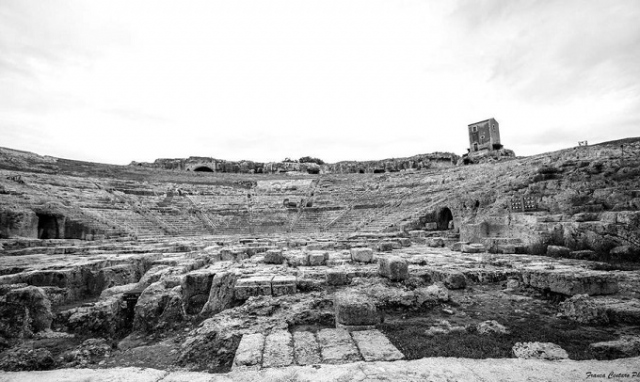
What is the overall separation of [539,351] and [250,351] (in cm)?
353

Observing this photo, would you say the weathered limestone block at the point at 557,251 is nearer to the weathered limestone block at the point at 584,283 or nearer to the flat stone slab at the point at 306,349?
the weathered limestone block at the point at 584,283

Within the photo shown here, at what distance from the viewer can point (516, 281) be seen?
6.43m

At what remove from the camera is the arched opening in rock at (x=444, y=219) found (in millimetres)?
18344

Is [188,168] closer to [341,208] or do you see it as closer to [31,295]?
[341,208]

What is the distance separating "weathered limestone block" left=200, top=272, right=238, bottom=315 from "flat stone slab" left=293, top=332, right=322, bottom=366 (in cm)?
217

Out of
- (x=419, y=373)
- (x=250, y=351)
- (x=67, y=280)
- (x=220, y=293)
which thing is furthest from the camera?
(x=67, y=280)

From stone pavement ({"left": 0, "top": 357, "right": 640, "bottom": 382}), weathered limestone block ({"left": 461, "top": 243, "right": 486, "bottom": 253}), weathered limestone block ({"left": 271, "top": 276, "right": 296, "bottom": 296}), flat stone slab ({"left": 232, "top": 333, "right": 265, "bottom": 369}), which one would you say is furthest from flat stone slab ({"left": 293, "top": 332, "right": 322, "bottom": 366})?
weathered limestone block ({"left": 461, "top": 243, "right": 486, "bottom": 253})

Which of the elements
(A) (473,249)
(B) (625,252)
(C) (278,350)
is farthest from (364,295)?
(B) (625,252)

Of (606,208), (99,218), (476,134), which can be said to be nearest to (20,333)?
(606,208)

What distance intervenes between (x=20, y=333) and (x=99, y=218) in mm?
16927

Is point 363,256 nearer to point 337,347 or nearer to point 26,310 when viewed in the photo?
point 337,347

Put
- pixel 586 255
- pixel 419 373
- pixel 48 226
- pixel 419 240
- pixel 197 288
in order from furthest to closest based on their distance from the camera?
pixel 48 226 < pixel 419 240 < pixel 586 255 < pixel 197 288 < pixel 419 373

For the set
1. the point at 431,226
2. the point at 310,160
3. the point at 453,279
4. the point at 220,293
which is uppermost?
the point at 310,160

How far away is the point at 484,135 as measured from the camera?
1706 inches
